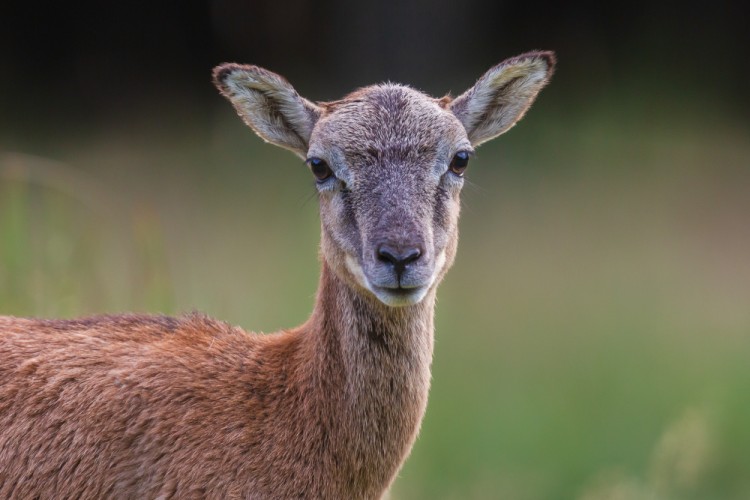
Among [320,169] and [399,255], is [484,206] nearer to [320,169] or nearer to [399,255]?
[320,169]

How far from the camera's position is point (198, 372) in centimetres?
556

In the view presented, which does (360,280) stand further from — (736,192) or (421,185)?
(736,192)

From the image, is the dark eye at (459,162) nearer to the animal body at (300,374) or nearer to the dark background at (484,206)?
the animal body at (300,374)

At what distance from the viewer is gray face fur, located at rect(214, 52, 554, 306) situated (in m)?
5.14

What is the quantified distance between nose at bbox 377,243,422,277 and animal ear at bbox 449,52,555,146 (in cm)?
137

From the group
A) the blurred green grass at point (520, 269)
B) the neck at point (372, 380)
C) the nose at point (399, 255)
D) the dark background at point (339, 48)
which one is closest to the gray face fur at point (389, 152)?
the nose at point (399, 255)

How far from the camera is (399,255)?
5.02 meters

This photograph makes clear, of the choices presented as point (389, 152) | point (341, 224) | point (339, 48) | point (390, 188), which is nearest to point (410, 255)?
point (390, 188)

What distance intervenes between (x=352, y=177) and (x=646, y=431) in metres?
5.48

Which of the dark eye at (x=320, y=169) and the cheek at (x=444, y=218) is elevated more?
the dark eye at (x=320, y=169)

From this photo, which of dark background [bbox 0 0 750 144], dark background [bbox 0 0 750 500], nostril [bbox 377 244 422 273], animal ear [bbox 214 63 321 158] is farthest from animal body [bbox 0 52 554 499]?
dark background [bbox 0 0 750 144]

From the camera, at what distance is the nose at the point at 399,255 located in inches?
198

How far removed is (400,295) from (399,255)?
0.21 m

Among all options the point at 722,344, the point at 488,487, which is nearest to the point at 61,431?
the point at 488,487
